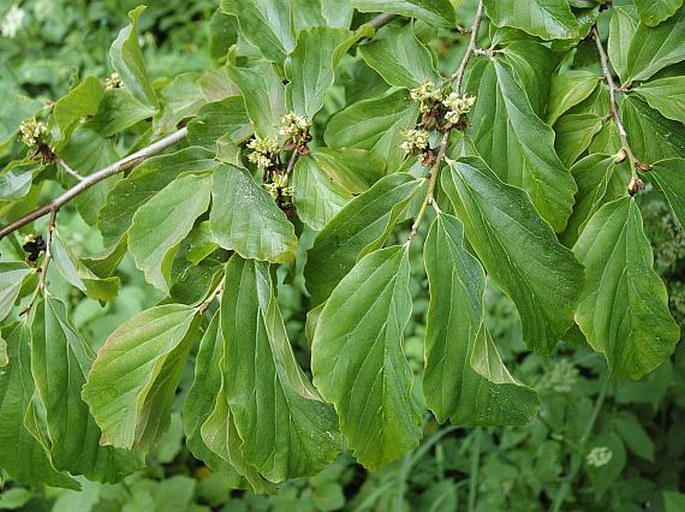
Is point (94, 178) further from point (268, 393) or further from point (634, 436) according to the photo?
point (634, 436)

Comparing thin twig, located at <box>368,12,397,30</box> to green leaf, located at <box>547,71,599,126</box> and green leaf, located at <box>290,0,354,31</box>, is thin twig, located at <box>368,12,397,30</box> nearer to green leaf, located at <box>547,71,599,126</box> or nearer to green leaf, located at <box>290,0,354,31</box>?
green leaf, located at <box>290,0,354,31</box>

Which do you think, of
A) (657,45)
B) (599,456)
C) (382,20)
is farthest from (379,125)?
(599,456)

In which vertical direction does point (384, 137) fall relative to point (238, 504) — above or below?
above

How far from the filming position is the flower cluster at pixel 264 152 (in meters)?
0.79

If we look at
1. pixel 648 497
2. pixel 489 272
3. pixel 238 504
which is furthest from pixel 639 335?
pixel 238 504

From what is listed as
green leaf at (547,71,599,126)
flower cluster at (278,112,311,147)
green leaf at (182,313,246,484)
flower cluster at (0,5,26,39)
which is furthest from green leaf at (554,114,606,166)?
flower cluster at (0,5,26,39)

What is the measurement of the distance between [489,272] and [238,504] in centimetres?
149

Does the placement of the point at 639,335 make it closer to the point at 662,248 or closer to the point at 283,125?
the point at 283,125

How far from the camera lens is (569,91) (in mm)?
777

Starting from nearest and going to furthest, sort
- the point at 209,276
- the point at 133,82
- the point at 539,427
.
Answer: the point at 209,276, the point at 133,82, the point at 539,427

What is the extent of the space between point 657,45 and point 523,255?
250 mm

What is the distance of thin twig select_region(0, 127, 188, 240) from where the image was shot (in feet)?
2.89

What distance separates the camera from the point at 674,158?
696 mm

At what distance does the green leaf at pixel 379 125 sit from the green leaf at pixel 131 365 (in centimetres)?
24
